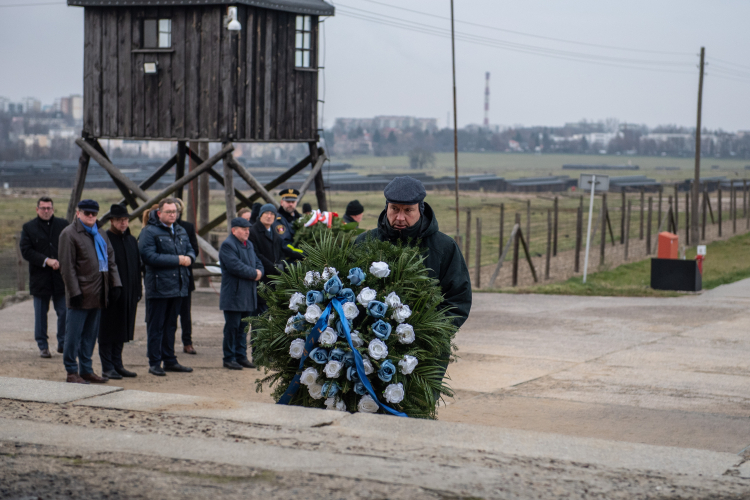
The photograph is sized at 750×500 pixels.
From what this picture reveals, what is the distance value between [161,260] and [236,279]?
956mm

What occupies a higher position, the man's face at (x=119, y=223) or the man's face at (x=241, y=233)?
the man's face at (x=119, y=223)

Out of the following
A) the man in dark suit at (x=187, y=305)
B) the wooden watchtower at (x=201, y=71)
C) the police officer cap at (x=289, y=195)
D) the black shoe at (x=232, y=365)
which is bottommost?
the black shoe at (x=232, y=365)

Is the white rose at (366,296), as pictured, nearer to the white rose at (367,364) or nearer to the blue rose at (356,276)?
the blue rose at (356,276)

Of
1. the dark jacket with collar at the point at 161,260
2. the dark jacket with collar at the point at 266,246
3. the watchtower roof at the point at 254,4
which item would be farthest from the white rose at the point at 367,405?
the watchtower roof at the point at 254,4

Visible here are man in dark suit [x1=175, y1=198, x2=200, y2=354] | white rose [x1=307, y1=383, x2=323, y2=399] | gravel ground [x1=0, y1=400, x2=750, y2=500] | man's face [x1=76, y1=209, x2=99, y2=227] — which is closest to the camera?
gravel ground [x1=0, y1=400, x2=750, y2=500]

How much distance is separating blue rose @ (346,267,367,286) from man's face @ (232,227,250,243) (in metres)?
5.11

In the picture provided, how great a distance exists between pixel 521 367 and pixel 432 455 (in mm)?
5998

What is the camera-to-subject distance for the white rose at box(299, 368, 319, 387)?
551cm

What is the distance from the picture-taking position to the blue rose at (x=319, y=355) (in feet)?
17.7

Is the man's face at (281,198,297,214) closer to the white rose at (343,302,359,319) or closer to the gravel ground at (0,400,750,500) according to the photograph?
the white rose at (343,302,359,319)

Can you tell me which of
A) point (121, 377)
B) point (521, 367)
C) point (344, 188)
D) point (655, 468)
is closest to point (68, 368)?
point (121, 377)

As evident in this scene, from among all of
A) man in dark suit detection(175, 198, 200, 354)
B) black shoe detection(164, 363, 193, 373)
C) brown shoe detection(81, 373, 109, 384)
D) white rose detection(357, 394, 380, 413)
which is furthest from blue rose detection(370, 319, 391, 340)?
man in dark suit detection(175, 198, 200, 354)

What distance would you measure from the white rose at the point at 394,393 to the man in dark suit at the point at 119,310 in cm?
493

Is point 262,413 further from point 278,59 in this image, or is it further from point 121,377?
point 278,59
